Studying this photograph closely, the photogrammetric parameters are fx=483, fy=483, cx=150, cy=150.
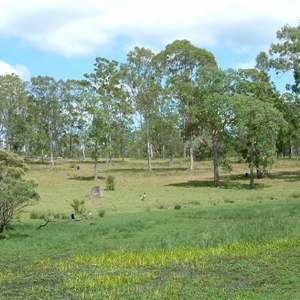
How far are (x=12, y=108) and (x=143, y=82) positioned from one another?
2068 cm

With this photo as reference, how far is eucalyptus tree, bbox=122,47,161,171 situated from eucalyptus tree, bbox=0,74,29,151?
1678cm

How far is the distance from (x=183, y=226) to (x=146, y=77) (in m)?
48.0

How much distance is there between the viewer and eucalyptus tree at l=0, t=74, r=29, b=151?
235 feet

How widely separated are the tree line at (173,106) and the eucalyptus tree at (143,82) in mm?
137

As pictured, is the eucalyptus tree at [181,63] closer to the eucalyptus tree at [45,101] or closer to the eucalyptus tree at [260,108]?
the eucalyptus tree at [260,108]

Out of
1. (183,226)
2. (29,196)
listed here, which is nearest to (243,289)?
(183,226)

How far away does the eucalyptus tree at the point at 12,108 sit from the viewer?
71.5 meters

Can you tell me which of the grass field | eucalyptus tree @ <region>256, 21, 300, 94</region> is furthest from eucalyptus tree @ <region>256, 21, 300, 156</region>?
the grass field

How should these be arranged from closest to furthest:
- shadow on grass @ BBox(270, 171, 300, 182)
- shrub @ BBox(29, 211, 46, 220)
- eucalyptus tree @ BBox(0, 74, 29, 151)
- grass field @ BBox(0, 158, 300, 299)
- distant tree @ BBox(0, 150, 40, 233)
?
grass field @ BBox(0, 158, 300, 299) < distant tree @ BBox(0, 150, 40, 233) < shrub @ BBox(29, 211, 46, 220) < shadow on grass @ BBox(270, 171, 300, 182) < eucalyptus tree @ BBox(0, 74, 29, 151)

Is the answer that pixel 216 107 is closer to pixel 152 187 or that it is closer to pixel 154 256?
pixel 152 187

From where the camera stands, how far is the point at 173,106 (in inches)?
2598

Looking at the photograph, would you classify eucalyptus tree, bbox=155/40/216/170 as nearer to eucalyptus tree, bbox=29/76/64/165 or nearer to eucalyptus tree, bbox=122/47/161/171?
eucalyptus tree, bbox=122/47/161/171

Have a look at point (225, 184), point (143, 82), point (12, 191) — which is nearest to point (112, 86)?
point (143, 82)

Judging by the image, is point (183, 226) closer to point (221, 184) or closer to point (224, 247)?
point (224, 247)
